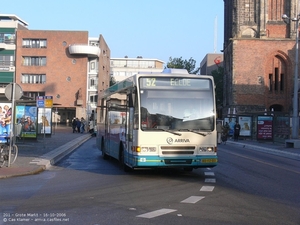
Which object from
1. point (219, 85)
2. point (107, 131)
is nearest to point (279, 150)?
point (107, 131)

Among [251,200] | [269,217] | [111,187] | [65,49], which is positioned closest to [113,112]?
[111,187]

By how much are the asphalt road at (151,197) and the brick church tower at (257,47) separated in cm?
5091

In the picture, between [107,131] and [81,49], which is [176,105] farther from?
[81,49]

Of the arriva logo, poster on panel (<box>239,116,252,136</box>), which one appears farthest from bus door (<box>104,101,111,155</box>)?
poster on panel (<box>239,116,252,136</box>)

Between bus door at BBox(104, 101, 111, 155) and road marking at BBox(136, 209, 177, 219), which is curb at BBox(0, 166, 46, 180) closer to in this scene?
bus door at BBox(104, 101, 111, 155)

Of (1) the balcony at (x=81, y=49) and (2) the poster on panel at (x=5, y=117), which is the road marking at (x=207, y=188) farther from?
(1) the balcony at (x=81, y=49)

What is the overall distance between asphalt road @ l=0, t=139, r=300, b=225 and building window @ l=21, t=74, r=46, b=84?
64.1 meters

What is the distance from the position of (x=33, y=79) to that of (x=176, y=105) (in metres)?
68.0

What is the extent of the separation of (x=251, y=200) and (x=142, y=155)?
3.95 m

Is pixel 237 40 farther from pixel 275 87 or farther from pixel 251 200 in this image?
pixel 251 200

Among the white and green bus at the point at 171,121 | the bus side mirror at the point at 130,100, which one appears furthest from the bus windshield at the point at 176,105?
the bus side mirror at the point at 130,100

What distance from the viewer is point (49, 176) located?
14727mm

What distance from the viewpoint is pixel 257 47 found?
66.2 m

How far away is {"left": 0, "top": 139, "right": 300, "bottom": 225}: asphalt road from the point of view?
8.26 m
